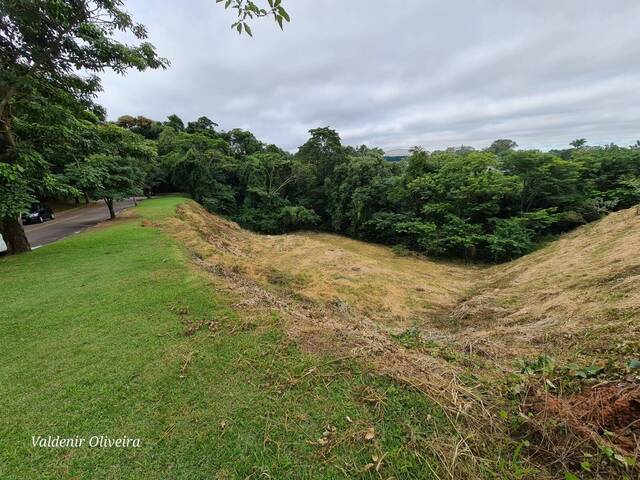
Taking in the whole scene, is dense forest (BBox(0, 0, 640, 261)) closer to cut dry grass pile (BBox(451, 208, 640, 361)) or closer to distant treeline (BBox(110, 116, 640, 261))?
distant treeline (BBox(110, 116, 640, 261))

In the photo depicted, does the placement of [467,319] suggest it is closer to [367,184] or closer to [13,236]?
[13,236]

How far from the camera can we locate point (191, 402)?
2.33 metres

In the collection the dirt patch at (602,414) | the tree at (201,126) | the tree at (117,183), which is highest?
the tree at (201,126)

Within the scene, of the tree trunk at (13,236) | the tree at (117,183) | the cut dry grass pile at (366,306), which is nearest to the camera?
the cut dry grass pile at (366,306)

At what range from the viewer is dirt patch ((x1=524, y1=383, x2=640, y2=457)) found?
164 centimetres

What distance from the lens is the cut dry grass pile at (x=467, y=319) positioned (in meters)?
2.01

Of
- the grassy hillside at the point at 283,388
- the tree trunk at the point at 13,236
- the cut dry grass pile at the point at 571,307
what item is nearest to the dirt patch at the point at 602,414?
the grassy hillside at the point at 283,388

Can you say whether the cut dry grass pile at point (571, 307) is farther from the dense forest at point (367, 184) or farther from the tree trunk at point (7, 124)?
the tree trunk at point (7, 124)

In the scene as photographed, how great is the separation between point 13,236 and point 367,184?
1752 centimetres

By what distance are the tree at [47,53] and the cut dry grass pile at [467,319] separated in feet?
14.5

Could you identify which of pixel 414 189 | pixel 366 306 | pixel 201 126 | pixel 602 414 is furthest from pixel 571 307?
pixel 201 126

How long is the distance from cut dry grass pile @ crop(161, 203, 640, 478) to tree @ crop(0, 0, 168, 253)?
174 inches

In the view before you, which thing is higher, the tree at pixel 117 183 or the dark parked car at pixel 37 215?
the tree at pixel 117 183

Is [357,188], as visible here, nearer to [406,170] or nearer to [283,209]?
[406,170]
